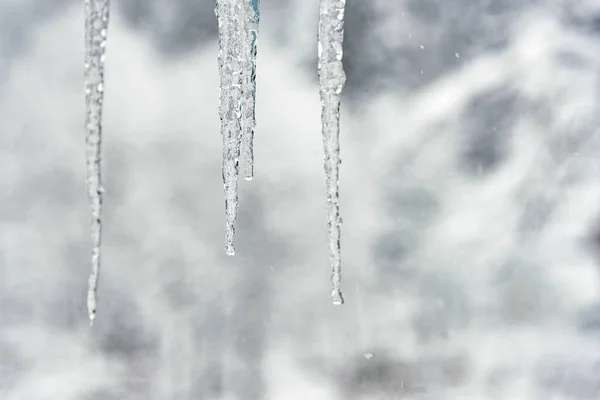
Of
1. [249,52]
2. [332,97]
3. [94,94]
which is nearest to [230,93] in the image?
[249,52]

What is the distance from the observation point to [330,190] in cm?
367

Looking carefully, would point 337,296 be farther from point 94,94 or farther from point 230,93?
point 94,94

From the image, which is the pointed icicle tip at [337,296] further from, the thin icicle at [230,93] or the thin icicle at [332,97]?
the thin icicle at [230,93]

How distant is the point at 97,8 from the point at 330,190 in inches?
62.9

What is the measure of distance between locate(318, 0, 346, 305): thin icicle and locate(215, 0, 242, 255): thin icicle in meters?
0.68

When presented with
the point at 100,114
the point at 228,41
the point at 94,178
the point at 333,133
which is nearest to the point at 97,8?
the point at 100,114

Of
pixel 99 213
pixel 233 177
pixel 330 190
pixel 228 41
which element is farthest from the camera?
pixel 233 177

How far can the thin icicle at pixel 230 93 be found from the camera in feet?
12.7

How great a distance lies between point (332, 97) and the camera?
3.45 metres

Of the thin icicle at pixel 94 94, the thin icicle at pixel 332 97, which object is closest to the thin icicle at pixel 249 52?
the thin icicle at pixel 332 97

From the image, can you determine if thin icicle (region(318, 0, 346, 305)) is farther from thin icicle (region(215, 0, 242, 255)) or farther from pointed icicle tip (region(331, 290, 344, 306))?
thin icicle (region(215, 0, 242, 255))

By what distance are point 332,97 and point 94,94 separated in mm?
1255

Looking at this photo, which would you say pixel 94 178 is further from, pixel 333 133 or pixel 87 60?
pixel 333 133

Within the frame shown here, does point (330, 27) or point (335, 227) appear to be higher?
point (330, 27)
